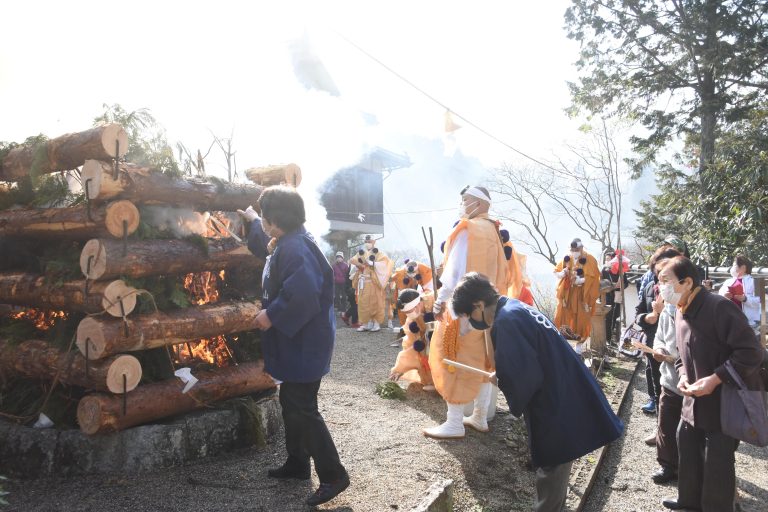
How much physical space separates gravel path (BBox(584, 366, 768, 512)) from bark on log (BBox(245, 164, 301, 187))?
4.08m

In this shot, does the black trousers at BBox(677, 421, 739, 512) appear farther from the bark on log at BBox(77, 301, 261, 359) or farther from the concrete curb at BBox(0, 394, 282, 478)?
the concrete curb at BBox(0, 394, 282, 478)

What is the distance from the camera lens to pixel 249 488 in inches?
141

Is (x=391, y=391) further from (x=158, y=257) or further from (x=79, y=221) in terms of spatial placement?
(x=79, y=221)

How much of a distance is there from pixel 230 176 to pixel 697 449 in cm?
472

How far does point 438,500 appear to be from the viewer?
285 centimetres

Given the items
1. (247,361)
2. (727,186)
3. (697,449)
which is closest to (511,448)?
(697,449)

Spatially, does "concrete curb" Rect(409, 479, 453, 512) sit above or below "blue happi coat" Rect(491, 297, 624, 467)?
below

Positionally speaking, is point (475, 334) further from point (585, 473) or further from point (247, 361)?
point (247, 361)

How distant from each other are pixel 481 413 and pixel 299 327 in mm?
2550

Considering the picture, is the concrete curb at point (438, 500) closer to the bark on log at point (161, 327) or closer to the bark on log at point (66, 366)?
the bark on log at point (161, 327)

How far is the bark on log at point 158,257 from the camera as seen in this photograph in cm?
382

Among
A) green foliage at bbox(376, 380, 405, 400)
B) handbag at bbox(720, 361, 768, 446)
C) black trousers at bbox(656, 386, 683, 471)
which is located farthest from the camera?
green foliage at bbox(376, 380, 405, 400)

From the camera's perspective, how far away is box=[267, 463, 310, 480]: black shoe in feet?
12.2

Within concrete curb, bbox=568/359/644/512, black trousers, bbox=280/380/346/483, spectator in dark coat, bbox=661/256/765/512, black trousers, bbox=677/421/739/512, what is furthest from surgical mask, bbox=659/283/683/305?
black trousers, bbox=280/380/346/483
